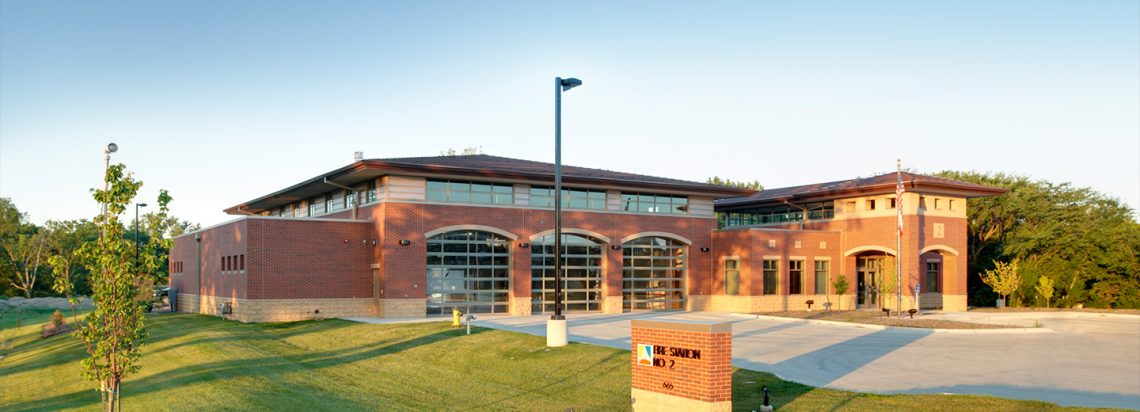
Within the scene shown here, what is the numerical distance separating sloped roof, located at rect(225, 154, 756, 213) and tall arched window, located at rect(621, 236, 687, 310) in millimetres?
2798

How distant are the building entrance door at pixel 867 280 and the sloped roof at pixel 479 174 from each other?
29.4ft

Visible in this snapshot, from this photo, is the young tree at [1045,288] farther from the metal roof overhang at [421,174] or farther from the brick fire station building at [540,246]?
the metal roof overhang at [421,174]

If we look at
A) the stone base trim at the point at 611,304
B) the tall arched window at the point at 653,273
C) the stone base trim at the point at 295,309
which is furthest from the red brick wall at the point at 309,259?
the tall arched window at the point at 653,273

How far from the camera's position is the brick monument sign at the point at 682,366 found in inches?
511

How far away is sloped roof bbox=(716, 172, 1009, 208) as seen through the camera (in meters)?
43.1

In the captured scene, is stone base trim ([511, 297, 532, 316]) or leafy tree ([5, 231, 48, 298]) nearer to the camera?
stone base trim ([511, 297, 532, 316])

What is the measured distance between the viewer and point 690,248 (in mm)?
42312

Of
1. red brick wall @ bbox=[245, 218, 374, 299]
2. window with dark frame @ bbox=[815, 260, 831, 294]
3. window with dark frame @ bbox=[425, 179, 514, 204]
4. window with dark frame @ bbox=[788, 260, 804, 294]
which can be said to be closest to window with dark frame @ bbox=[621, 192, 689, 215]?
window with dark frame @ bbox=[425, 179, 514, 204]

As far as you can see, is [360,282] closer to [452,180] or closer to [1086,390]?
[452,180]

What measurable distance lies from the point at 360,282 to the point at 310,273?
6.98ft

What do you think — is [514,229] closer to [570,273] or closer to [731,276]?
[570,273]

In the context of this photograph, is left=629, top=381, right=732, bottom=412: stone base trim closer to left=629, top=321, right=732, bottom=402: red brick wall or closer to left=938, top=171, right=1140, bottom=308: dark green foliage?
left=629, top=321, right=732, bottom=402: red brick wall

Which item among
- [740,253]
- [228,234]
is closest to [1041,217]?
[740,253]

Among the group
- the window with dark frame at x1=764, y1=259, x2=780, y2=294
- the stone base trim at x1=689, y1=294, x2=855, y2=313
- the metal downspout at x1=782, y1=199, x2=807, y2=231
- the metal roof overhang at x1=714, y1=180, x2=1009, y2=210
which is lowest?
the stone base trim at x1=689, y1=294, x2=855, y2=313
